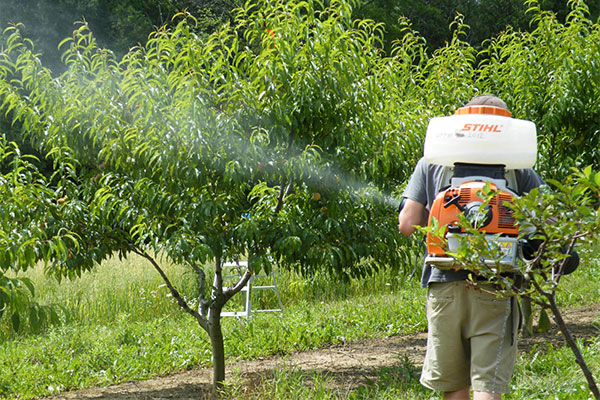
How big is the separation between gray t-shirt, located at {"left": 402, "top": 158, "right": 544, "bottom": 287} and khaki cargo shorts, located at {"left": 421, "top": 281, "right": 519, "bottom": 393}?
0.16 feet

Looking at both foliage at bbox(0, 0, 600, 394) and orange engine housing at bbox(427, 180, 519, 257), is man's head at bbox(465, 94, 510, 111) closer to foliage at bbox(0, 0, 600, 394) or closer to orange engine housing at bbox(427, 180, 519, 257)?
orange engine housing at bbox(427, 180, 519, 257)

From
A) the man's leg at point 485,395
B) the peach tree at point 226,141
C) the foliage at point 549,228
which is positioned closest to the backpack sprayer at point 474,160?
the foliage at point 549,228

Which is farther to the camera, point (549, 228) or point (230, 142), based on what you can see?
point (230, 142)

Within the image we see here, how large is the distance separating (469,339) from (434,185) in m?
0.71

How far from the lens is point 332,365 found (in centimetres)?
705

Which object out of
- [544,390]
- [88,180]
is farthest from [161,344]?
[544,390]

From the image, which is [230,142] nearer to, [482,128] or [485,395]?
[482,128]

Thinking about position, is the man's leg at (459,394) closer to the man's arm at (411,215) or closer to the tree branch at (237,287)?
the man's arm at (411,215)

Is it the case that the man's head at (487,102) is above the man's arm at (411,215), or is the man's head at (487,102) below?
above

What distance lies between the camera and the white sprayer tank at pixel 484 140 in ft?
10.2

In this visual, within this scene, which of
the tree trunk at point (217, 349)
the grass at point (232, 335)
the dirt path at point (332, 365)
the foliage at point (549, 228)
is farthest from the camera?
the dirt path at point (332, 365)

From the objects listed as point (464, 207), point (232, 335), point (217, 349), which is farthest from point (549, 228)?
point (232, 335)

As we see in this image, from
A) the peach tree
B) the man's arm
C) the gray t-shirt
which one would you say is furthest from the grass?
the man's arm

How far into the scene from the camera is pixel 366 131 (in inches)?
202
